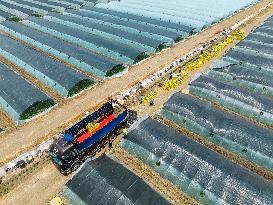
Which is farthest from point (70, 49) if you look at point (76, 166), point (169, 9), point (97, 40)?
point (169, 9)

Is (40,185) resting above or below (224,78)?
below

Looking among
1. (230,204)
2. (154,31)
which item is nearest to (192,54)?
(154,31)

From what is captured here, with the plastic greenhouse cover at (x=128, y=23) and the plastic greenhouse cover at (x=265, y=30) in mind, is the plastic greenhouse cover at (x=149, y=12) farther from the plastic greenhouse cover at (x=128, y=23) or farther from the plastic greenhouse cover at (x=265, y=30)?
the plastic greenhouse cover at (x=265, y=30)

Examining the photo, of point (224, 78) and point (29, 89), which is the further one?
point (224, 78)

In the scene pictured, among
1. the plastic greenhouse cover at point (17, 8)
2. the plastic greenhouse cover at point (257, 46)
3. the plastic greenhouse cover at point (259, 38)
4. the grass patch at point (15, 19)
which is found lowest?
the grass patch at point (15, 19)

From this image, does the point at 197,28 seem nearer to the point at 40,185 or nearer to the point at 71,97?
the point at 71,97

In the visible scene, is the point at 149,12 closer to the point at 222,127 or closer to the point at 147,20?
the point at 147,20

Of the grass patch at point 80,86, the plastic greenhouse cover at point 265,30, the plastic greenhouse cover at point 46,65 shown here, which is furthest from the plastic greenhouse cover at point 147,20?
the grass patch at point 80,86

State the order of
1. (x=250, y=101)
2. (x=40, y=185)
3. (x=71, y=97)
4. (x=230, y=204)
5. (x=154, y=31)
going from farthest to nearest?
(x=154, y=31)
(x=71, y=97)
(x=250, y=101)
(x=40, y=185)
(x=230, y=204)
